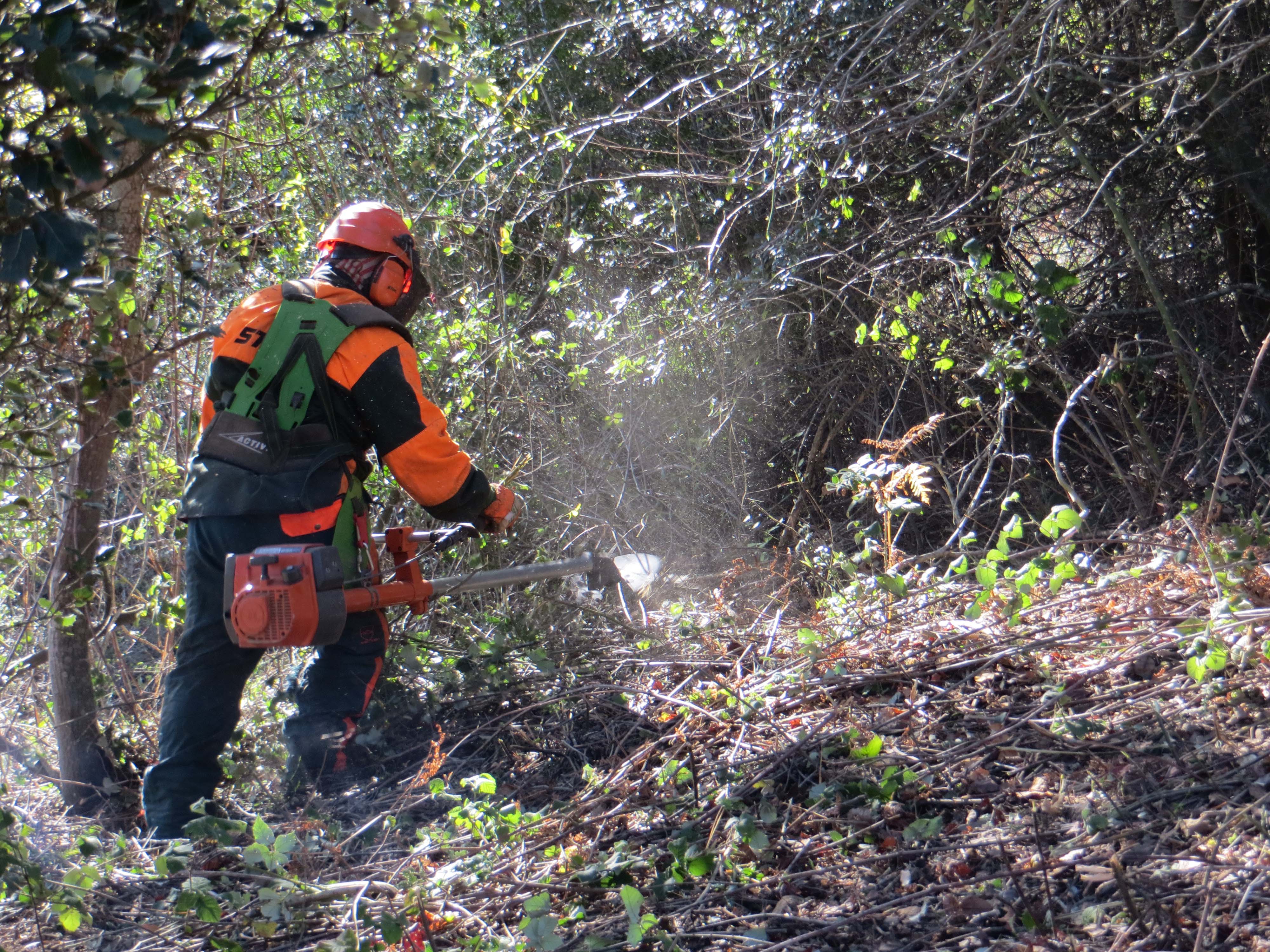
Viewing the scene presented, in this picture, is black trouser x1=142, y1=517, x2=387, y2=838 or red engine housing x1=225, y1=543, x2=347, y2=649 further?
black trouser x1=142, y1=517, x2=387, y2=838

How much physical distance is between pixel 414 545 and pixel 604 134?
3.94 metres

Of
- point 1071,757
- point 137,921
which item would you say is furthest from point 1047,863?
point 137,921

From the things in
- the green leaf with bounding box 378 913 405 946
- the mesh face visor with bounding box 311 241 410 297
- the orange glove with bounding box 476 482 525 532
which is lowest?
the green leaf with bounding box 378 913 405 946

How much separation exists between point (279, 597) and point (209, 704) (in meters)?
0.51

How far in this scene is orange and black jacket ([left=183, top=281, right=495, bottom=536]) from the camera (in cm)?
345

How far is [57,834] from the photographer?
3418 mm

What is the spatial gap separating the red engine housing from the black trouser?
125 mm

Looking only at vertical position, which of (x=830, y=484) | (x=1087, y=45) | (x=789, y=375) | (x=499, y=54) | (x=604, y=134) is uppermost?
(x=499, y=54)

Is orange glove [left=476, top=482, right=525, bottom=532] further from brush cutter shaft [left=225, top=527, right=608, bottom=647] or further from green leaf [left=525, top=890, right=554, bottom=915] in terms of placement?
green leaf [left=525, top=890, right=554, bottom=915]

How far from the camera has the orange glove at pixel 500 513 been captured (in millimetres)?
3809

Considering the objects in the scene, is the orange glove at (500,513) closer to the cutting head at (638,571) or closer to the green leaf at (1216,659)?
the cutting head at (638,571)

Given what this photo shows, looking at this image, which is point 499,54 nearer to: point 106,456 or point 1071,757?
point 106,456

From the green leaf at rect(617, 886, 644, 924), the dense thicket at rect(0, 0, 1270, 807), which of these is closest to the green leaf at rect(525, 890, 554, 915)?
the green leaf at rect(617, 886, 644, 924)

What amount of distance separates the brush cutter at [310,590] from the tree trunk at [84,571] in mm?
656
